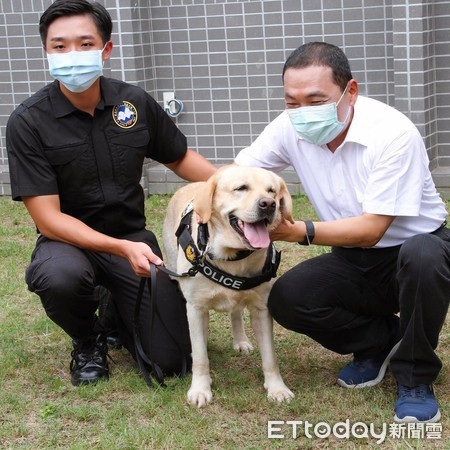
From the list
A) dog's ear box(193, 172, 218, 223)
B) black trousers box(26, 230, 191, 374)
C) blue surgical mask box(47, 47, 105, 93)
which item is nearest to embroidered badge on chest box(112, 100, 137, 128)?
blue surgical mask box(47, 47, 105, 93)

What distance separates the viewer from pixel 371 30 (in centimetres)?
708

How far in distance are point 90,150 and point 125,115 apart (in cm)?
27

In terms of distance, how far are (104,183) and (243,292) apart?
98cm

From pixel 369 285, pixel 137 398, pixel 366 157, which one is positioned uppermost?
pixel 366 157

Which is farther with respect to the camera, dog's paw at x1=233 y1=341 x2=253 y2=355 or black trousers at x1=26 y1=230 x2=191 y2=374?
dog's paw at x1=233 y1=341 x2=253 y2=355

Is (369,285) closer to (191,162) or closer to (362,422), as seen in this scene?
(362,422)

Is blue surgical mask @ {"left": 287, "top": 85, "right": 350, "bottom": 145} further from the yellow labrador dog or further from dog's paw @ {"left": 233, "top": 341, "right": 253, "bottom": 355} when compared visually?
dog's paw @ {"left": 233, "top": 341, "right": 253, "bottom": 355}

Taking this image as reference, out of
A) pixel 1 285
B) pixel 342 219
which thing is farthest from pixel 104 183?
pixel 1 285

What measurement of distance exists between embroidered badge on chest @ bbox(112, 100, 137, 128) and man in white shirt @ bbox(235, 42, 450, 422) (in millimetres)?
684

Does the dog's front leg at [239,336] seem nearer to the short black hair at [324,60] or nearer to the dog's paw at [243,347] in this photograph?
the dog's paw at [243,347]

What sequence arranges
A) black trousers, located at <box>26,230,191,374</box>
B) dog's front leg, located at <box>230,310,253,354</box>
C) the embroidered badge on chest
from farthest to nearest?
dog's front leg, located at <box>230,310,253,354</box>, the embroidered badge on chest, black trousers, located at <box>26,230,191,374</box>

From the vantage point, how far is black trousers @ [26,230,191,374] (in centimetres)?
404

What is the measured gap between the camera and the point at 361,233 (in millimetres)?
3631

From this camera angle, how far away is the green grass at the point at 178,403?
11.6 ft
